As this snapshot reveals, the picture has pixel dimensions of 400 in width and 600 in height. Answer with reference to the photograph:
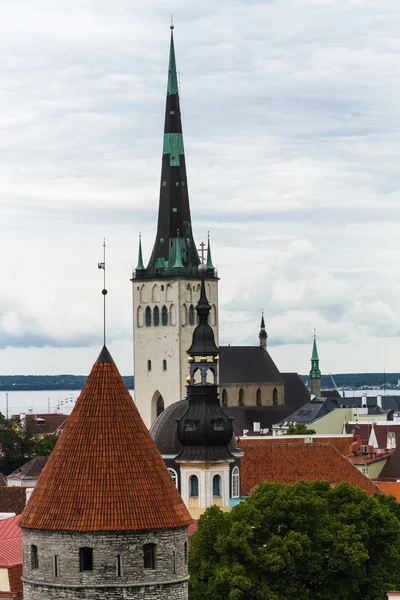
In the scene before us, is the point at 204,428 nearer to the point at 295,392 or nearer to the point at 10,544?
the point at 10,544

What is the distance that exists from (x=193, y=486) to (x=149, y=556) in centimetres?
4911

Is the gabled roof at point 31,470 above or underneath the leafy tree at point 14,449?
underneath

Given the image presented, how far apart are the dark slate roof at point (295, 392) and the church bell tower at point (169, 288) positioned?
31259 millimetres

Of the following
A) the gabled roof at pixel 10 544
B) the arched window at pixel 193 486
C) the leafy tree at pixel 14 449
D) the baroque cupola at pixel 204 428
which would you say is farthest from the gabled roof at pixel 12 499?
the leafy tree at pixel 14 449

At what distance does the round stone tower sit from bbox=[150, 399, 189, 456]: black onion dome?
49.0 meters

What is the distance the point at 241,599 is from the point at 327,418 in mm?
112303

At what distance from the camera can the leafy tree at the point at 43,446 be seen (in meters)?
123

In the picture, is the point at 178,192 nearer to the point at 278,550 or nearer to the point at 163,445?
the point at 163,445

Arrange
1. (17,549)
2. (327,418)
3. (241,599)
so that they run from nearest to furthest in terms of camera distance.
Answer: (17,549)
(241,599)
(327,418)

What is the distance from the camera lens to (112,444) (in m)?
29.9

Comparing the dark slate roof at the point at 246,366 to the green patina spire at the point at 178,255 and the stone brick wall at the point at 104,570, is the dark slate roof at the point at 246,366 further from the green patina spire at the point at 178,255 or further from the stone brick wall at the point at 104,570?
the stone brick wall at the point at 104,570

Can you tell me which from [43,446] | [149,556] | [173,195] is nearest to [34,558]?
[149,556]

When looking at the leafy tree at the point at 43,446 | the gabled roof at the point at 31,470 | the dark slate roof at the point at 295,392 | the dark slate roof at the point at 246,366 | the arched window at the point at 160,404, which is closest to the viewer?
the gabled roof at the point at 31,470

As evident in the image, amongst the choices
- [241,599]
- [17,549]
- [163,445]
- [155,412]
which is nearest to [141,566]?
[17,549]
